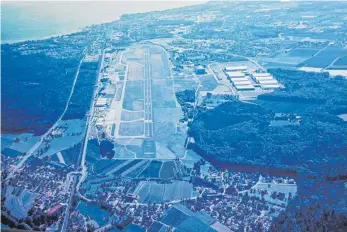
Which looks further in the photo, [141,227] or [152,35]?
[152,35]

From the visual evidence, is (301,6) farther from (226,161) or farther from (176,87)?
(226,161)

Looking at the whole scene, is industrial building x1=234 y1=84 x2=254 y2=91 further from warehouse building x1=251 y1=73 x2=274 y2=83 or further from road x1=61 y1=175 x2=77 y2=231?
road x1=61 y1=175 x2=77 y2=231

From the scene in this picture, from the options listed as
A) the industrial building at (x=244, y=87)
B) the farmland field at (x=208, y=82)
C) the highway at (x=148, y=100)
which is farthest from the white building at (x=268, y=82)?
the highway at (x=148, y=100)

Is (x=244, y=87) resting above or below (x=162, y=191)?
above

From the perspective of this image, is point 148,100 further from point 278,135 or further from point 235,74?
point 278,135

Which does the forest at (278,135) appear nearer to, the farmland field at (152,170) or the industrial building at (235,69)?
the farmland field at (152,170)

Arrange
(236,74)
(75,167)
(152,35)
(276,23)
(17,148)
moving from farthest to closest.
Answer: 1. (276,23)
2. (152,35)
3. (236,74)
4. (17,148)
5. (75,167)

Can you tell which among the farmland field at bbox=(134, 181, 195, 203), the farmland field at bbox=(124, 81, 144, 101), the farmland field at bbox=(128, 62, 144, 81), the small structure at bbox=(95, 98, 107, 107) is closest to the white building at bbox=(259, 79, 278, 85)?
the farmland field at bbox=(124, 81, 144, 101)

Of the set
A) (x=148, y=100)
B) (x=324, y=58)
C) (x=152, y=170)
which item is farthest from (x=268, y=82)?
(x=152, y=170)

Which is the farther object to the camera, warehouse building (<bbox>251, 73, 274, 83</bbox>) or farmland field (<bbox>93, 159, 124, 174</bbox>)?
warehouse building (<bbox>251, 73, 274, 83</bbox>)

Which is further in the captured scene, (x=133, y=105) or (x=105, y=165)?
(x=133, y=105)

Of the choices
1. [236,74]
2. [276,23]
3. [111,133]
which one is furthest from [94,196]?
[276,23]
